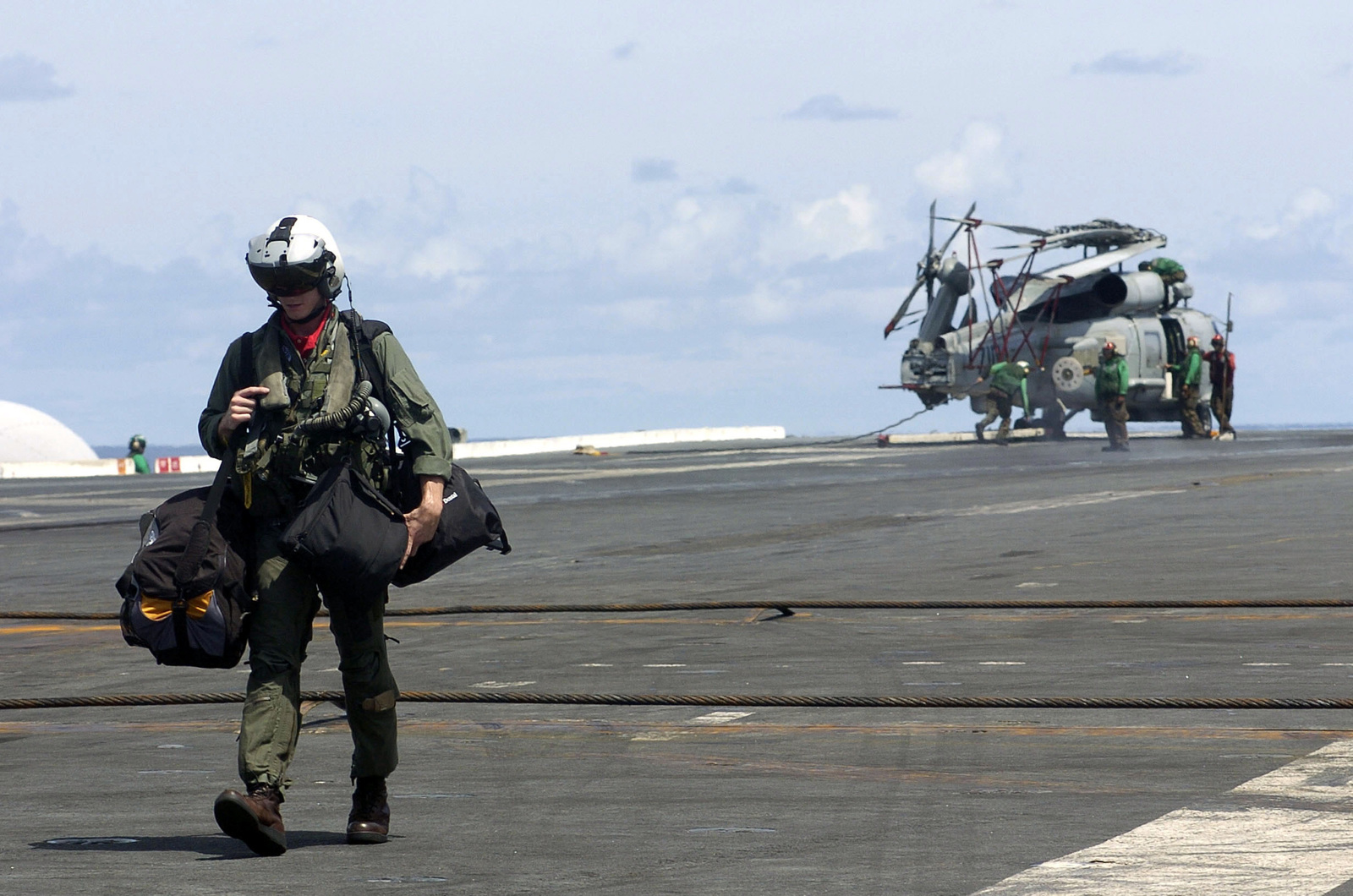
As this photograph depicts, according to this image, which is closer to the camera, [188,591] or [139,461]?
[188,591]

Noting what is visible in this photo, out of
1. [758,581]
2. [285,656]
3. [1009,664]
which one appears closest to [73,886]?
[285,656]

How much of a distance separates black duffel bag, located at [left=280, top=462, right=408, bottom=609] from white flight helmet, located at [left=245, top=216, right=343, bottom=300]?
0.68 m

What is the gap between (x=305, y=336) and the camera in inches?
245

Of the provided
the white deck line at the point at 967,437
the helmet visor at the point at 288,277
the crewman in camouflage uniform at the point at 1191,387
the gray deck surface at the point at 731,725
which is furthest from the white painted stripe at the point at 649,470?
the helmet visor at the point at 288,277

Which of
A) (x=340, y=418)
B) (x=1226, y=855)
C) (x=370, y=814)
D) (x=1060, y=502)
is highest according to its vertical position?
(x=340, y=418)

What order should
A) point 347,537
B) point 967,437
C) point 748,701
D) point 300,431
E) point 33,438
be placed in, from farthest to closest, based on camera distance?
point 33,438 < point 967,437 < point 748,701 < point 300,431 < point 347,537

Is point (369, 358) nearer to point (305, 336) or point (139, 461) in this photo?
point (305, 336)

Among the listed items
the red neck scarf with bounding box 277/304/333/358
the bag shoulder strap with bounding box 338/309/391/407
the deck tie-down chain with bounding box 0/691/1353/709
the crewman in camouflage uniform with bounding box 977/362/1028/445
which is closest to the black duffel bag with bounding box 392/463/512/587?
the bag shoulder strap with bounding box 338/309/391/407

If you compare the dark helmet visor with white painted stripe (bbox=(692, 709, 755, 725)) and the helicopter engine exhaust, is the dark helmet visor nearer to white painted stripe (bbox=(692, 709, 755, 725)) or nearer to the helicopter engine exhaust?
white painted stripe (bbox=(692, 709, 755, 725))

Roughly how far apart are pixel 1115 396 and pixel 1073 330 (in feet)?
28.4

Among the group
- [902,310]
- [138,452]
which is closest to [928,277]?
[902,310]

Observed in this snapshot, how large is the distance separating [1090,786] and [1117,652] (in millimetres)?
3839

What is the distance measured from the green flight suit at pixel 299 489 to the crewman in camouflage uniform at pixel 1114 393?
3275 cm

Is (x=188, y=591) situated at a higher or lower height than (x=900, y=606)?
higher
